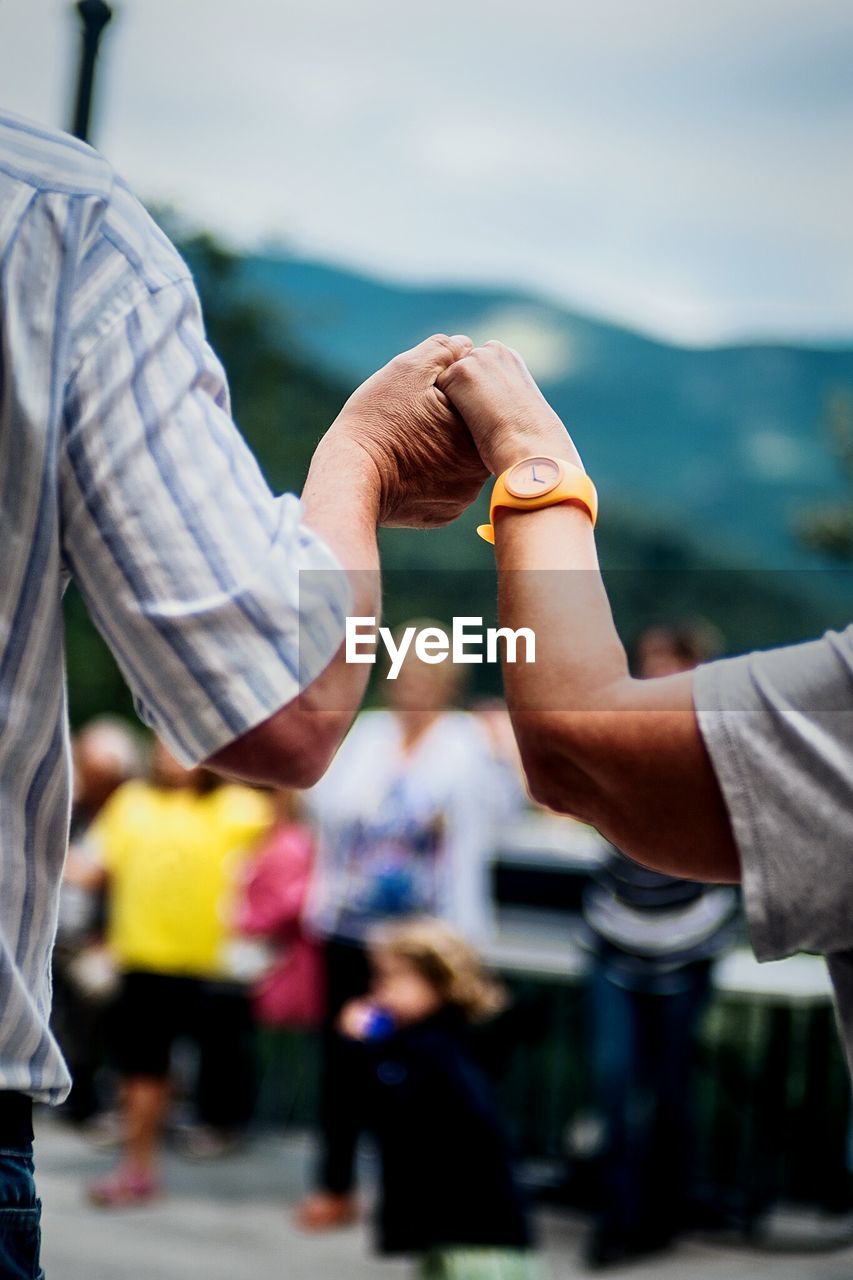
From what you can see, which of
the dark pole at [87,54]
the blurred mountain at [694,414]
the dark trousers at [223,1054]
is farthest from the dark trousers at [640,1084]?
the blurred mountain at [694,414]

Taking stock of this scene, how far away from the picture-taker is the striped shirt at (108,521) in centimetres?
102

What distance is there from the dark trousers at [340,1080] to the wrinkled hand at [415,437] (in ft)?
12.8

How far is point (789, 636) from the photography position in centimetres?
1238

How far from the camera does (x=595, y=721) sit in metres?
1.13

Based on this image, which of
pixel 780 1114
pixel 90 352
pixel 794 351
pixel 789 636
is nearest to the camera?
pixel 90 352

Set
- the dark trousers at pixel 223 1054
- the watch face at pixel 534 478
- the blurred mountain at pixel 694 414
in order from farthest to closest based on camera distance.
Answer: the blurred mountain at pixel 694 414 < the dark trousers at pixel 223 1054 < the watch face at pixel 534 478

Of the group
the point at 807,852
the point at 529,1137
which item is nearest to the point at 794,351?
the point at 529,1137

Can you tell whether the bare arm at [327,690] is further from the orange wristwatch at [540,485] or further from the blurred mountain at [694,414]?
the blurred mountain at [694,414]

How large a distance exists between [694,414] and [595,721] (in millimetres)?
15442

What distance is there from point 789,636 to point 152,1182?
7.90 meters

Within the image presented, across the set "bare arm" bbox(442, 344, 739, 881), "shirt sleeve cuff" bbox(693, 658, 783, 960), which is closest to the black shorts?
"bare arm" bbox(442, 344, 739, 881)

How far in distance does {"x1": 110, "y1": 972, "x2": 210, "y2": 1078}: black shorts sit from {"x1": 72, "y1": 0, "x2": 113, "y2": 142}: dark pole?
435 centimetres

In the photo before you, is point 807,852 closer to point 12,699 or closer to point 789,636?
point 12,699

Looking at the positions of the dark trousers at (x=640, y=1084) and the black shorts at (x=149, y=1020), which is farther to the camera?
the black shorts at (x=149, y=1020)
